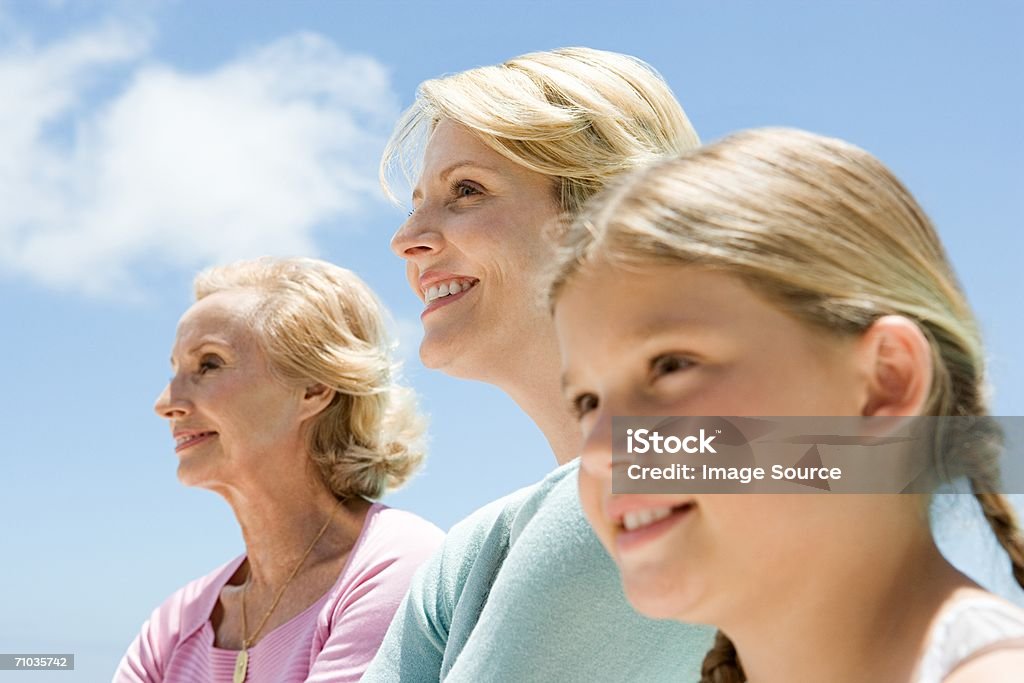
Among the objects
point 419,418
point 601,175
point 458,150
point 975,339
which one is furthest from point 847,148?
point 419,418

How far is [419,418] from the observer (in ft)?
12.4

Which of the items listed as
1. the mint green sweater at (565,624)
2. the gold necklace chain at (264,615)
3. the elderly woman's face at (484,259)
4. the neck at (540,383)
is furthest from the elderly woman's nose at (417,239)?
the gold necklace chain at (264,615)

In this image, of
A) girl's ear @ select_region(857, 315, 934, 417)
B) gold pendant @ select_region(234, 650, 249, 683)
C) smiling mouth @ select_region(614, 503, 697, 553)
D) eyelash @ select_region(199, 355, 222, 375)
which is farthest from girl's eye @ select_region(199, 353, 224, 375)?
girl's ear @ select_region(857, 315, 934, 417)

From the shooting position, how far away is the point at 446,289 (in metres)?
2.30

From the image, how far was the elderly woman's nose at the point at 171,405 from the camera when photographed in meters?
3.54

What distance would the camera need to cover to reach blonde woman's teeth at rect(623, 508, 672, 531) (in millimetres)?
1154

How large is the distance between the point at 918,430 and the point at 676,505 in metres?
0.25

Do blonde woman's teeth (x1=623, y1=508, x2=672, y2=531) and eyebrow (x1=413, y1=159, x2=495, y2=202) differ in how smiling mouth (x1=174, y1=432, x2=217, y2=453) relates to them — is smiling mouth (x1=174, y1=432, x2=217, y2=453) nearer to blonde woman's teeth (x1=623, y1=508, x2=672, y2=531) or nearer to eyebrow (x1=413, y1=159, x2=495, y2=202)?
eyebrow (x1=413, y1=159, x2=495, y2=202)

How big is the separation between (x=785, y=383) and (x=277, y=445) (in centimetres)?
257

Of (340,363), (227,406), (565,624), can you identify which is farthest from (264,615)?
(565,624)

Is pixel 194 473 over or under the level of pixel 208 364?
under

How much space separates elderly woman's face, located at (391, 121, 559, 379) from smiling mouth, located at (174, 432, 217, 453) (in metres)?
1.49

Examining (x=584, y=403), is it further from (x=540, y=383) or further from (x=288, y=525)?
(x=288, y=525)

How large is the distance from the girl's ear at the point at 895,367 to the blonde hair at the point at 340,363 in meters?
2.51
